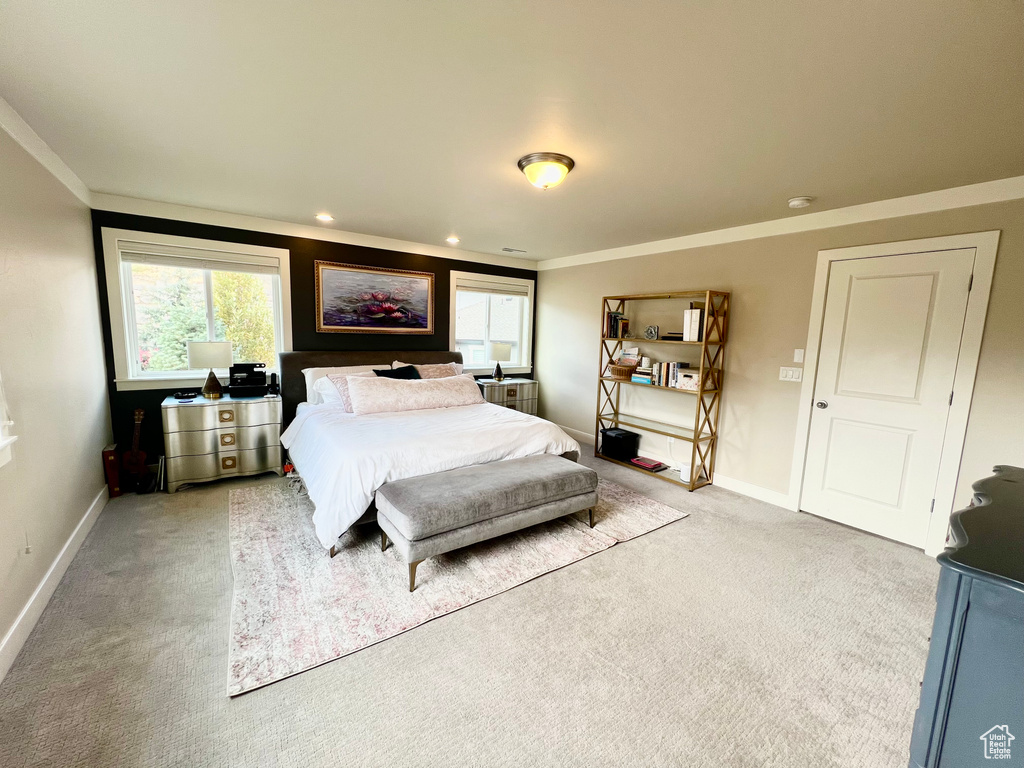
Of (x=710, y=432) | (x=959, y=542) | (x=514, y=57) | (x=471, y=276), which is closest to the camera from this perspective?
(x=959, y=542)

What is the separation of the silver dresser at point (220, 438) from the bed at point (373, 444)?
21 centimetres

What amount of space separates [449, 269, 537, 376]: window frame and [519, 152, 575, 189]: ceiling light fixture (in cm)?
283

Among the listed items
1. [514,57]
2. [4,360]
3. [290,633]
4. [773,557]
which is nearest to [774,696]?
[773,557]

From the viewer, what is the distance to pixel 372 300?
178 inches

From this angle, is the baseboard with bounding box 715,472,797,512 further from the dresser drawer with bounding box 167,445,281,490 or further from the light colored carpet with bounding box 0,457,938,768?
the dresser drawer with bounding box 167,445,281,490

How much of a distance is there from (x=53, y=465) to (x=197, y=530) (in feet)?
2.78

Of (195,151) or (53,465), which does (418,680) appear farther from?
(195,151)

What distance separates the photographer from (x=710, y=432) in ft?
13.1

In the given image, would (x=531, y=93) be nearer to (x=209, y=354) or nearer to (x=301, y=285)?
(x=301, y=285)

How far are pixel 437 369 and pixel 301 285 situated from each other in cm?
159

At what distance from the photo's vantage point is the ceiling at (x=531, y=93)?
126 cm

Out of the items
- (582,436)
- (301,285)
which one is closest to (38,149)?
(301,285)

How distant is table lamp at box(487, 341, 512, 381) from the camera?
5.35 m

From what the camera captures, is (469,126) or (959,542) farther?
(469,126)
